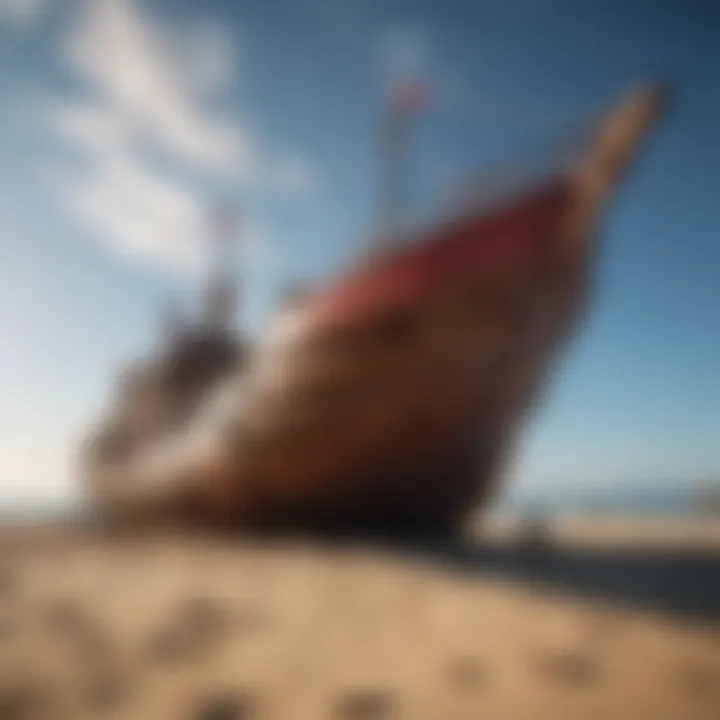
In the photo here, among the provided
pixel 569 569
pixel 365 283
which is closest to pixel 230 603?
pixel 569 569

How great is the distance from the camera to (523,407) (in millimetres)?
6715

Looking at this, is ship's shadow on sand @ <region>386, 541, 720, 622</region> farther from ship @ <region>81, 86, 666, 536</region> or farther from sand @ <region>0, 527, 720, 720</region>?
ship @ <region>81, 86, 666, 536</region>

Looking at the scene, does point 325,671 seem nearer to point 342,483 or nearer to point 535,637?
point 535,637

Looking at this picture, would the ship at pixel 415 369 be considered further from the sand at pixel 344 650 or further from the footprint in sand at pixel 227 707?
the footprint in sand at pixel 227 707

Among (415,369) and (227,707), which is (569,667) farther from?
(415,369)

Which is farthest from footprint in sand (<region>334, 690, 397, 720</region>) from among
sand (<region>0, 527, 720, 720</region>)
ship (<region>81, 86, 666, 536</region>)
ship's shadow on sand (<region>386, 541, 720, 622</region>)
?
ship (<region>81, 86, 666, 536</region>)

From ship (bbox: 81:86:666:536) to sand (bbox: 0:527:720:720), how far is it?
6.76 ft

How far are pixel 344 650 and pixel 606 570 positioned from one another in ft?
7.96

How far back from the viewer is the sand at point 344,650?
77.4 inches

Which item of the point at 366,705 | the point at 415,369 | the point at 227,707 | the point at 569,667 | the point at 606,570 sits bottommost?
the point at 569,667

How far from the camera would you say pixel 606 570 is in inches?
163

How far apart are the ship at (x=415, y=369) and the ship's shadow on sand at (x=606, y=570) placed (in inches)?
34.3

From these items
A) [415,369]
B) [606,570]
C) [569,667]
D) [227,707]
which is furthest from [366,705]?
[415,369]

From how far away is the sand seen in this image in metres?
1.96
